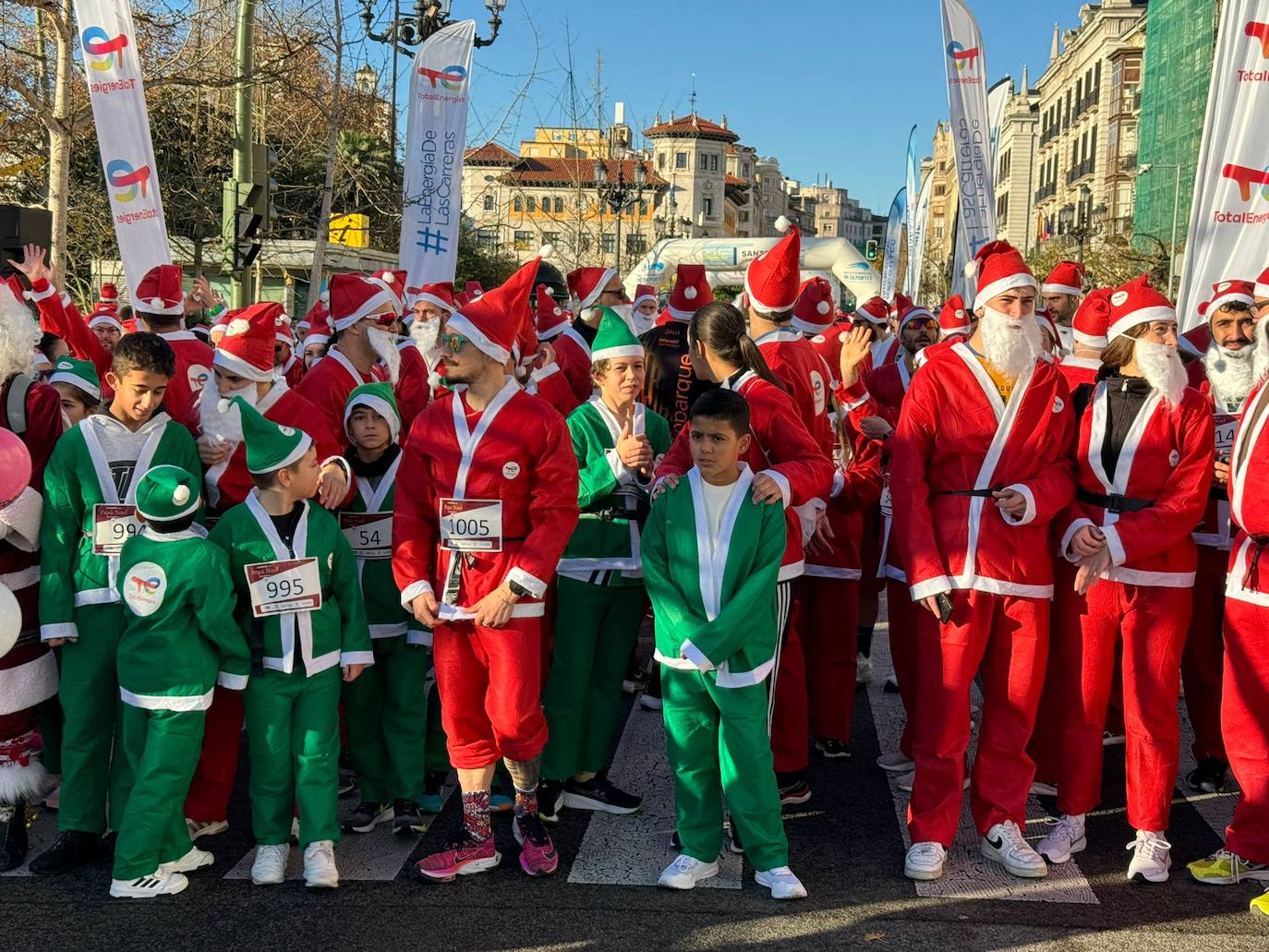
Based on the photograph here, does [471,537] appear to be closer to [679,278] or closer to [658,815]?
[658,815]

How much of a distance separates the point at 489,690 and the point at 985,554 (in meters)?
1.93

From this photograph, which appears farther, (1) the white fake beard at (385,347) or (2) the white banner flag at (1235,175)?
(2) the white banner flag at (1235,175)

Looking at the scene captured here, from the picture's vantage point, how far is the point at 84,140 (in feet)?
74.1

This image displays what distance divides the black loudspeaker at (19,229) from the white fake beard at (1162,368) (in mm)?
7711

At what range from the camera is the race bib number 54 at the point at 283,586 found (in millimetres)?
4418

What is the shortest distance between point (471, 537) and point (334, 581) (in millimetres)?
553

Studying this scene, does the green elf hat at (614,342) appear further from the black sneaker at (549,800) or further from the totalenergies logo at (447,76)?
the totalenergies logo at (447,76)

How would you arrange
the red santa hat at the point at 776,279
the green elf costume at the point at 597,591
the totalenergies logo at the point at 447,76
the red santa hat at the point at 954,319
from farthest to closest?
the totalenergies logo at the point at 447,76 < the red santa hat at the point at 954,319 < the red santa hat at the point at 776,279 < the green elf costume at the point at 597,591

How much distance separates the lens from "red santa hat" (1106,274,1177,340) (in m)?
4.77

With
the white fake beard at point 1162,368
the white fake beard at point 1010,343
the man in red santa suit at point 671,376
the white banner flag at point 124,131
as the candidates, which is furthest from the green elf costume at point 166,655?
the white banner flag at point 124,131

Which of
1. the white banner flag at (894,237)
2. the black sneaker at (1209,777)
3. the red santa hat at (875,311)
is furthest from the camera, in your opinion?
the white banner flag at (894,237)

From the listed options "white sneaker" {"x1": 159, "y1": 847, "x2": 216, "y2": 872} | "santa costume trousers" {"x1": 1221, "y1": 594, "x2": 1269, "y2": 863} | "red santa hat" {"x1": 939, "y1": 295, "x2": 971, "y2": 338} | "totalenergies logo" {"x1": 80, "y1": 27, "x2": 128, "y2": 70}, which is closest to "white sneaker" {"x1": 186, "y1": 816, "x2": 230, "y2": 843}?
"white sneaker" {"x1": 159, "y1": 847, "x2": 216, "y2": 872}

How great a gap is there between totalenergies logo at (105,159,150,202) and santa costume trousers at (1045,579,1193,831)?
7062 millimetres

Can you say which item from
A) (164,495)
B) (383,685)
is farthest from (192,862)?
(164,495)
